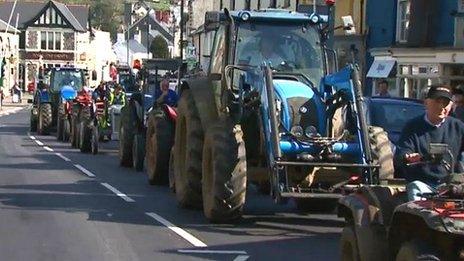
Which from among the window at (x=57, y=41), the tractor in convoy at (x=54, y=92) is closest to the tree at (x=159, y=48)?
the window at (x=57, y=41)

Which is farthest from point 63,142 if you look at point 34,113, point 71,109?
point 34,113

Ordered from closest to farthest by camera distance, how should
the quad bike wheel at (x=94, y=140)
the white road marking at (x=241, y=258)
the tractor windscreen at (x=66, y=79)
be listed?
the white road marking at (x=241, y=258) < the quad bike wheel at (x=94, y=140) < the tractor windscreen at (x=66, y=79)

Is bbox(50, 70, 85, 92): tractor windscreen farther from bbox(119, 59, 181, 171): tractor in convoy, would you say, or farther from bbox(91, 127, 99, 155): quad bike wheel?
bbox(119, 59, 181, 171): tractor in convoy

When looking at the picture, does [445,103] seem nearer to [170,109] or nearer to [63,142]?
[170,109]

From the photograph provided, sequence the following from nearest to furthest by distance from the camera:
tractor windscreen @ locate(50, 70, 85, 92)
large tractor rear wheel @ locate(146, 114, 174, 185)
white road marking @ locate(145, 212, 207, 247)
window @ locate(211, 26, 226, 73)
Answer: white road marking @ locate(145, 212, 207, 247) < window @ locate(211, 26, 226, 73) < large tractor rear wheel @ locate(146, 114, 174, 185) < tractor windscreen @ locate(50, 70, 85, 92)

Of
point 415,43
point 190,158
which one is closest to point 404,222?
point 190,158

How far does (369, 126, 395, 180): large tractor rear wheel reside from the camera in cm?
1323

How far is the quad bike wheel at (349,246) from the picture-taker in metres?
8.09

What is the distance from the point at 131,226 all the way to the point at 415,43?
22470 millimetres

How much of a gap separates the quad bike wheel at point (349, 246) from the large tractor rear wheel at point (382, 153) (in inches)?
183

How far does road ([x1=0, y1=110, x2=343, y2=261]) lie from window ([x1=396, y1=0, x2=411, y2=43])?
59.7 feet

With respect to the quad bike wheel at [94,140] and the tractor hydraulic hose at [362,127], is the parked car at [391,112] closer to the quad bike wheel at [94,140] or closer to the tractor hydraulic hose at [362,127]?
the tractor hydraulic hose at [362,127]

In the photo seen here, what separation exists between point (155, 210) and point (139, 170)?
747cm

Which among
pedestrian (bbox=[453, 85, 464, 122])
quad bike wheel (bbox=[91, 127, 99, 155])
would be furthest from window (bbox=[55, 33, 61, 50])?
pedestrian (bbox=[453, 85, 464, 122])
